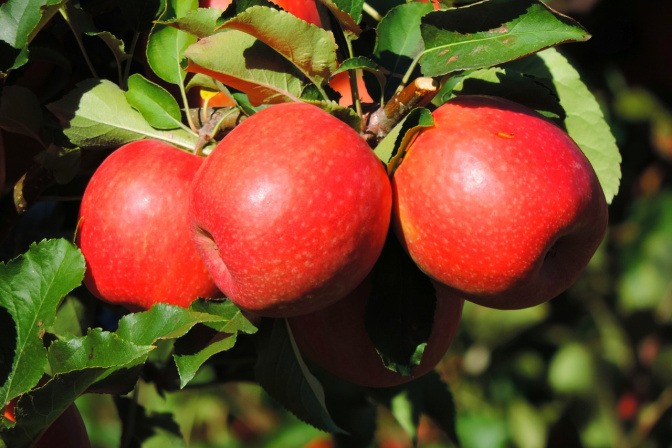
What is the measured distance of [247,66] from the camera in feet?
3.13

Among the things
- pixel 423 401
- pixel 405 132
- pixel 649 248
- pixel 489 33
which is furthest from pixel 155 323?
pixel 649 248

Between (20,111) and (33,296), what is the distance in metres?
0.24

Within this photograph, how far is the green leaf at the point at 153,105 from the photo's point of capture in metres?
1.03

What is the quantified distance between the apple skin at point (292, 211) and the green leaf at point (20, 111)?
28 centimetres

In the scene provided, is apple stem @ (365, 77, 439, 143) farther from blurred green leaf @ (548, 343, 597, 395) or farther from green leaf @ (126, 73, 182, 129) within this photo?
blurred green leaf @ (548, 343, 597, 395)

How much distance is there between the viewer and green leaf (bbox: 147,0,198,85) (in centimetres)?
104

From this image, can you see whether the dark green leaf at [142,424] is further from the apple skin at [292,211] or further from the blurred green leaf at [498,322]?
the blurred green leaf at [498,322]

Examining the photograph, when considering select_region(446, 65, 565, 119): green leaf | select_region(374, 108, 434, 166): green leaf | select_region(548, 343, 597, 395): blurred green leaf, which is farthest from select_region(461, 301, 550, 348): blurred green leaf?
select_region(374, 108, 434, 166): green leaf

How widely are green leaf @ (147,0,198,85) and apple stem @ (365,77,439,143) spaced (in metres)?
0.23

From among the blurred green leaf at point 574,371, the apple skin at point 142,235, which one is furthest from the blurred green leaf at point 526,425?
the apple skin at point 142,235

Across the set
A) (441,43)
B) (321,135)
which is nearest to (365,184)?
(321,135)

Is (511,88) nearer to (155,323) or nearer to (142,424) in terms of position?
(155,323)

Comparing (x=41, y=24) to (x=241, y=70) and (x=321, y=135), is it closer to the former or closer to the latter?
(x=241, y=70)

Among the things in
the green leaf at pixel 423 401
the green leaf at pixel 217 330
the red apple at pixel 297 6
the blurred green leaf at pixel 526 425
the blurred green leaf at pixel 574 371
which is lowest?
the blurred green leaf at pixel 526 425
